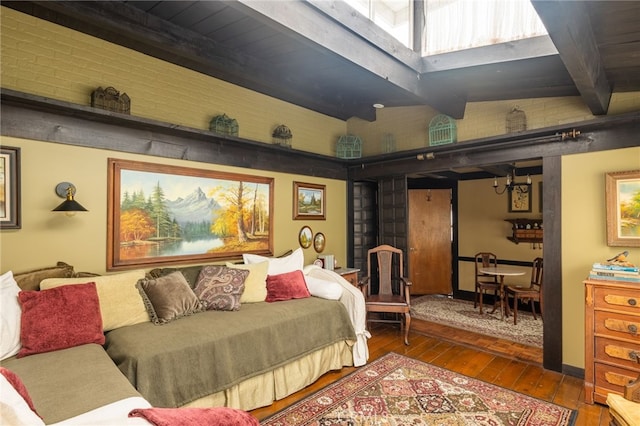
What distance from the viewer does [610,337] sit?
260 cm

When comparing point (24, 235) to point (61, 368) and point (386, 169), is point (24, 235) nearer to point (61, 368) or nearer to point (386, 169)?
point (61, 368)

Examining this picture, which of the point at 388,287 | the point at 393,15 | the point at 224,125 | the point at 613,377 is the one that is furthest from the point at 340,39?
the point at 613,377

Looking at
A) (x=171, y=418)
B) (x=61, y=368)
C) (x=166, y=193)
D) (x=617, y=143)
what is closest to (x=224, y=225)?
(x=166, y=193)

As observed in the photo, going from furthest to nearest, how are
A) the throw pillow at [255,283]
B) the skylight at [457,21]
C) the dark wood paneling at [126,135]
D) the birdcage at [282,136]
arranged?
the birdcage at [282,136], the throw pillow at [255,283], the skylight at [457,21], the dark wood paneling at [126,135]

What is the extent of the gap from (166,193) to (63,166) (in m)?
0.82

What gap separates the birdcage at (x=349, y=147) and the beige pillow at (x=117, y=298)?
3.31 m

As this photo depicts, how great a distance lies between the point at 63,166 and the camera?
2.65m

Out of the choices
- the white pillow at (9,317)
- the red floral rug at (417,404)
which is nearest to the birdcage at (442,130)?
the red floral rug at (417,404)

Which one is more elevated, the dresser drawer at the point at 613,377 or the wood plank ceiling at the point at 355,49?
the wood plank ceiling at the point at 355,49

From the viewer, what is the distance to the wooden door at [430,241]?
6.47m

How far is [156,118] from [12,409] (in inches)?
111

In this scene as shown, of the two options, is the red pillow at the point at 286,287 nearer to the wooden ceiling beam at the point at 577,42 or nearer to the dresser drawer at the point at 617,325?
the dresser drawer at the point at 617,325

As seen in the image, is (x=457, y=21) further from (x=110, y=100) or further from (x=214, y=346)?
(x=214, y=346)

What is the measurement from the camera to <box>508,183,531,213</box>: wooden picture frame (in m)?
5.79
